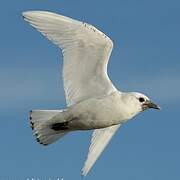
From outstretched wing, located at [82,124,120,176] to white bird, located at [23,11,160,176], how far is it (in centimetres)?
100

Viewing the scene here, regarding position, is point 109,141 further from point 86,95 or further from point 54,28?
point 54,28

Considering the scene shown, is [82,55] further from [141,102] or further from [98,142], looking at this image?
[98,142]

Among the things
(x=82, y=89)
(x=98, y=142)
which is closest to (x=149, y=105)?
(x=82, y=89)

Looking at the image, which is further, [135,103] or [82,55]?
[82,55]

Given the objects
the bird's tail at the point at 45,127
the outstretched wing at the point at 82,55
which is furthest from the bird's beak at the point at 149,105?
the bird's tail at the point at 45,127

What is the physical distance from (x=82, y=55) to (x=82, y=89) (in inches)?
35.3

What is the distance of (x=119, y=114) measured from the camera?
2498cm

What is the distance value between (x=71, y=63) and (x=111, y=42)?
44.9 inches

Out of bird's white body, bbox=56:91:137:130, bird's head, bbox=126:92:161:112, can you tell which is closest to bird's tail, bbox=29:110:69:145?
bird's white body, bbox=56:91:137:130

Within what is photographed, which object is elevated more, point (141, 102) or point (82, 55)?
point (82, 55)

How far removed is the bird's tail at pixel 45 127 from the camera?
25.5m

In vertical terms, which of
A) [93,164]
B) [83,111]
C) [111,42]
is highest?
[111,42]

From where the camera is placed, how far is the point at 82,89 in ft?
84.4

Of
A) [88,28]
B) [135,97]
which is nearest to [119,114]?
[135,97]
